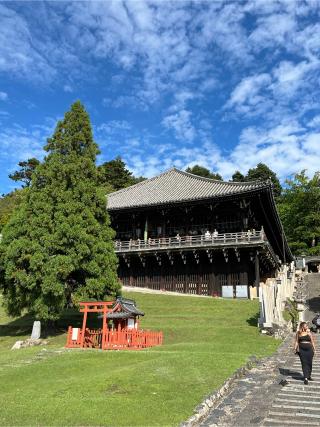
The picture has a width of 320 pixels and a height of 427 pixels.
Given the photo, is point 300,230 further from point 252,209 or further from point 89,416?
point 89,416

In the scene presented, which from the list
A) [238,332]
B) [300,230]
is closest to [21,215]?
[238,332]

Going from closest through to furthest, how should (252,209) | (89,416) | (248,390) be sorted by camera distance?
1. (89,416)
2. (248,390)
3. (252,209)

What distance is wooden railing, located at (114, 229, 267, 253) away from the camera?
31156mm

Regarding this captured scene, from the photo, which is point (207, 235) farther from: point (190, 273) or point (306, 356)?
point (306, 356)

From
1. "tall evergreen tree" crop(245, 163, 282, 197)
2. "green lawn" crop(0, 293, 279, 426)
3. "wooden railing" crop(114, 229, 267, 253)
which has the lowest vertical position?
"green lawn" crop(0, 293, 279, 426)

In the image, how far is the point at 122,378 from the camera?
9922 mm

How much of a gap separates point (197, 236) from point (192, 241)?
924 mm

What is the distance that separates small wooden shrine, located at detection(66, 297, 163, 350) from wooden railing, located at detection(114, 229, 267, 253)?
49.5 feet

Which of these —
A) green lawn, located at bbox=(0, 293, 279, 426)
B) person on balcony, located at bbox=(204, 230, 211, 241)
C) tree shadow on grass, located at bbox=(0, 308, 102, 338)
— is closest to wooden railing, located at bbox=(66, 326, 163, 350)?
green lawn, located at bbox=(0, 293, 279, 426)

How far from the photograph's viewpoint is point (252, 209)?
34.2 m

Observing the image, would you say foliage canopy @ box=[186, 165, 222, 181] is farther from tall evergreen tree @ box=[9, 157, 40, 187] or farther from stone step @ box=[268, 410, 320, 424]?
stone step @ box=[268, 410, 320, 424]

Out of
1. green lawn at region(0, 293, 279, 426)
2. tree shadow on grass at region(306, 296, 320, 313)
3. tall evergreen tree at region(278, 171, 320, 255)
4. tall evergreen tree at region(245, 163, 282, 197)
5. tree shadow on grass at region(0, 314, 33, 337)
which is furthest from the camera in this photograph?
tall evergreen tree at region(245, 163, 282, 197)

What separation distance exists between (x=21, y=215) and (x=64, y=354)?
348 inches

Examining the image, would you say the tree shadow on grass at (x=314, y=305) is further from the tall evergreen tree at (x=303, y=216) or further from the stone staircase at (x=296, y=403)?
the tall evergreen tree at (x=303, y=216)
